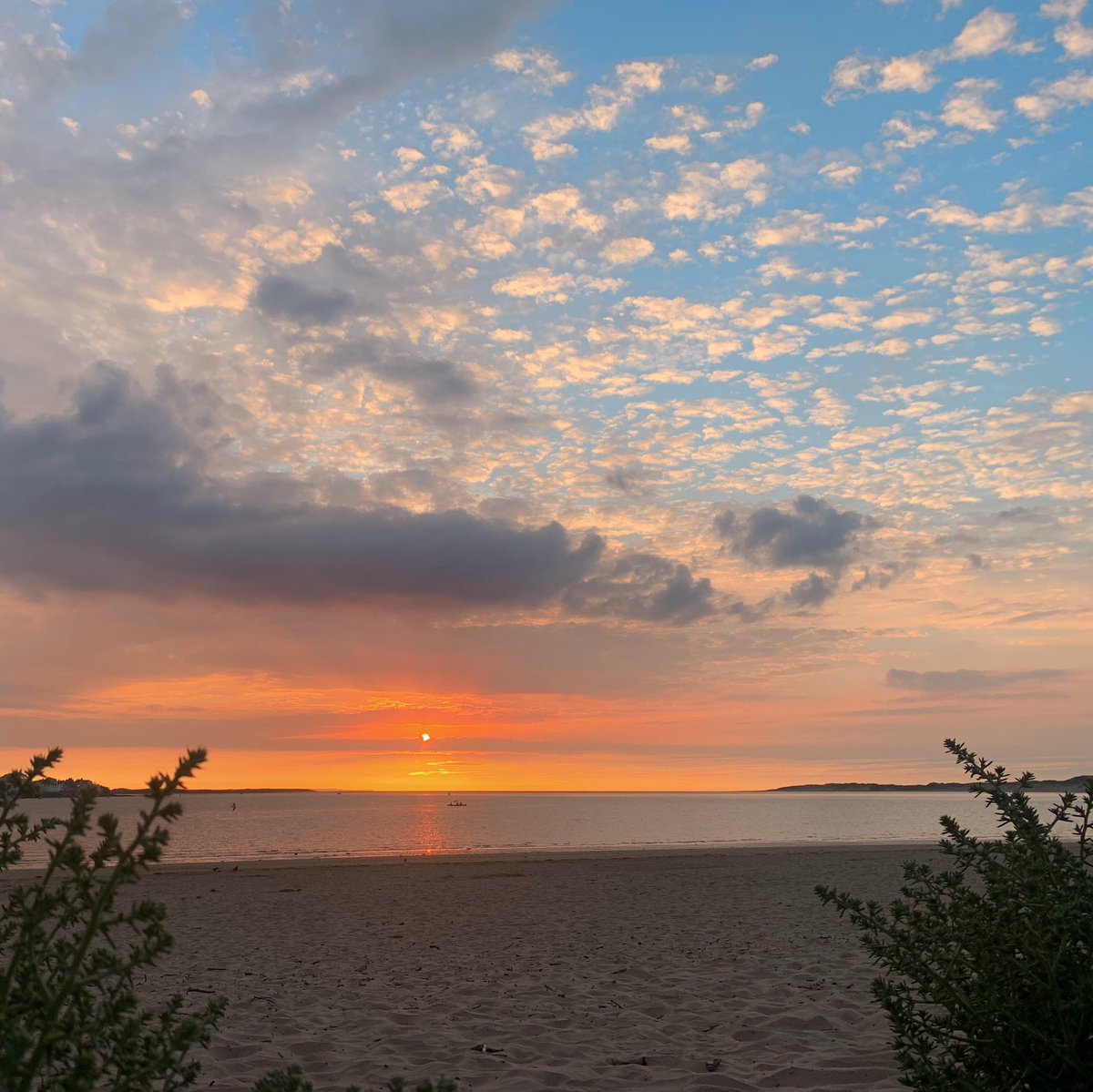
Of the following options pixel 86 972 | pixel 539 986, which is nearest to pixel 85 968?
pixel 86 972

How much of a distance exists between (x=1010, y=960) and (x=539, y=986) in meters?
6.87

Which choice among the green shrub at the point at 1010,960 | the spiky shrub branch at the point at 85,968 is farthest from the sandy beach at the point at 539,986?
the spiky shrub branch at the point at 85,968

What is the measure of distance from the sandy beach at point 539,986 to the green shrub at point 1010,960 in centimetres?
243

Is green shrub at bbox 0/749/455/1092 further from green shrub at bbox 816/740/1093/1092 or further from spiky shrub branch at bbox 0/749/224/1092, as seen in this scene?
green shrub at bbox 816/740/1093/1092

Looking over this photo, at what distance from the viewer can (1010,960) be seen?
3.89m

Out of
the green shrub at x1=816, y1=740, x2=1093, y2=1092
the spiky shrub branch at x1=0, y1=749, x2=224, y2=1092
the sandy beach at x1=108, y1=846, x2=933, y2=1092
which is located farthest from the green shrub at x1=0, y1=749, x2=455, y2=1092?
the sandy beach at x1=108, y1=846, x2=933, y2=1092

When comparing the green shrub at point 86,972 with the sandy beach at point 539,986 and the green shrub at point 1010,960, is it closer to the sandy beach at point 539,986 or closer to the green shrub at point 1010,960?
the green shrub at point 1010,960

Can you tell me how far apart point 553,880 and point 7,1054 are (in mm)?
21816

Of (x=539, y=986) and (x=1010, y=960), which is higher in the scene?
(x=1010, y=960)

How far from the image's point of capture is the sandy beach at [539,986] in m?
6.73

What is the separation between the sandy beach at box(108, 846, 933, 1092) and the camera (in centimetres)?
673

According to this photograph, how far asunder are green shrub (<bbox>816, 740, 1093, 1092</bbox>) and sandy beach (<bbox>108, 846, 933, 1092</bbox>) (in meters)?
2.43

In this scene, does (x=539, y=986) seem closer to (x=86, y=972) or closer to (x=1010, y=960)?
(x=1010, y=960)

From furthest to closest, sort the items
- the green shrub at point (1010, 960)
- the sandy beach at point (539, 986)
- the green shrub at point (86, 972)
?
the sandy beach at point (539, 986) → the green shrub at point (1010, 960) → the green shrub at point (86, 972)
